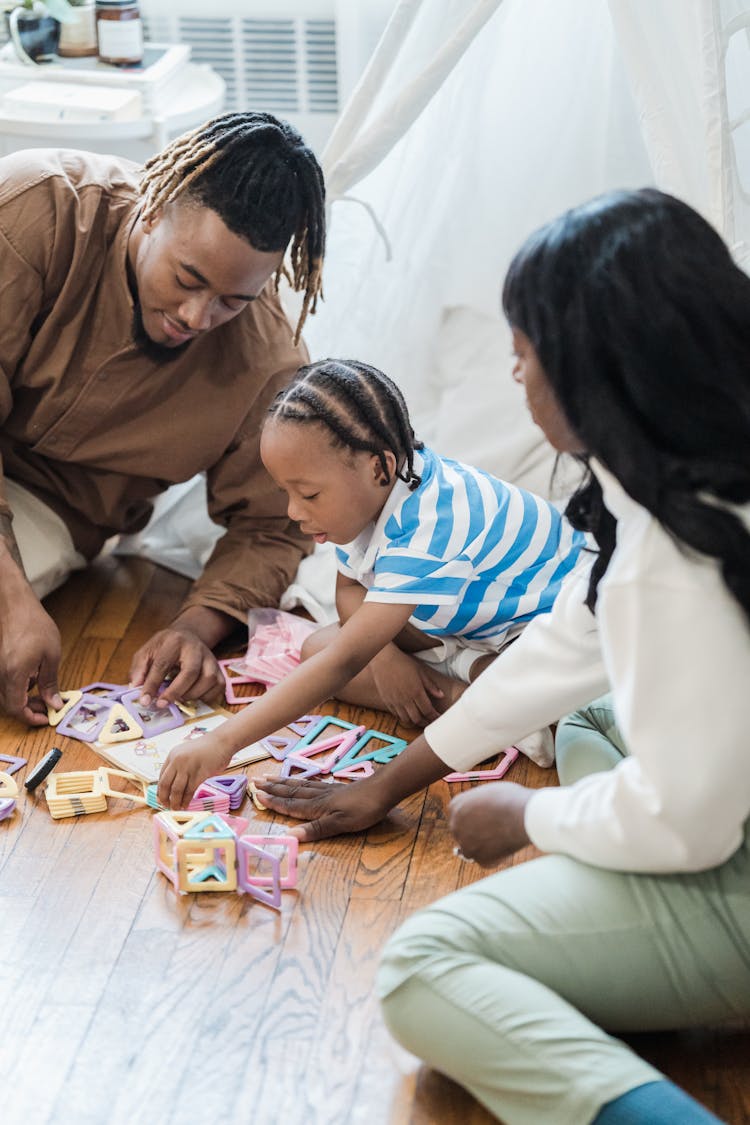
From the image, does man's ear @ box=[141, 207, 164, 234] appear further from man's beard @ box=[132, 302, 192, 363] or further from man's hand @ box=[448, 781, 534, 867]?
man's hand @ box=[448, 781, 534, 867]

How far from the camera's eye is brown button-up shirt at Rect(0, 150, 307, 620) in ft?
5.30

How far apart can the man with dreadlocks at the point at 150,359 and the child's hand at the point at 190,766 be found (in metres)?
0.26

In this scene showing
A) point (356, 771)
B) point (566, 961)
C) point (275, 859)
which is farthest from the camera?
point (356, 771)

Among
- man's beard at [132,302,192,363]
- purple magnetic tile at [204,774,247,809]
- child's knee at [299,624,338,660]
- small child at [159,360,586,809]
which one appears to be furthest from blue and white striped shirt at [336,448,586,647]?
man's beard at [132,302,192,363]

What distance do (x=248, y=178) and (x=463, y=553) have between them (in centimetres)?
49

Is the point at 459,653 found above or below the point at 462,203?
below

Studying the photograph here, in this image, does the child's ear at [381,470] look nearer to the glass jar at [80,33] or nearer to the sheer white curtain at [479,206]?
the sheer white curtain at [479,206]

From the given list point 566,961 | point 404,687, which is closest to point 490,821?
point 566,961

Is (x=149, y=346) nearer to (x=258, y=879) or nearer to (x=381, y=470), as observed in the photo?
(x=381, y=470)

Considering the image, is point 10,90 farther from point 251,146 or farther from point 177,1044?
point 177,1044

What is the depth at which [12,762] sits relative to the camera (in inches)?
60.1

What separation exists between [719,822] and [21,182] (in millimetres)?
1133

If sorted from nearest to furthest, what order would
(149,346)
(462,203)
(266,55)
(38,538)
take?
1. (149,346)
2. (38,538)
3. (462,203)
4. (266,55)

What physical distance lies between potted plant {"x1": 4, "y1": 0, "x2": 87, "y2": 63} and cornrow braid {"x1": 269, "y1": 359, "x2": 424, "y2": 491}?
110 centimetres
